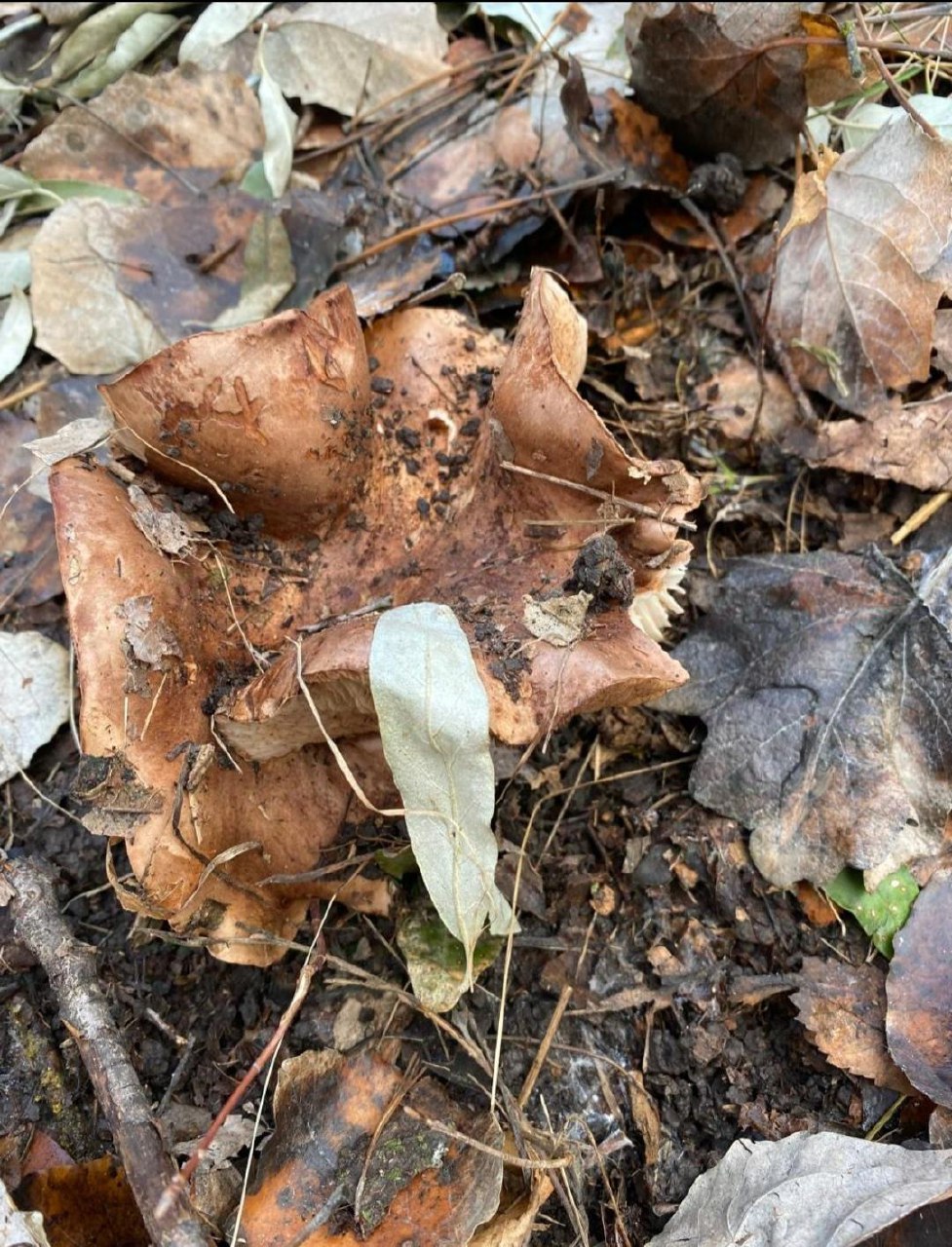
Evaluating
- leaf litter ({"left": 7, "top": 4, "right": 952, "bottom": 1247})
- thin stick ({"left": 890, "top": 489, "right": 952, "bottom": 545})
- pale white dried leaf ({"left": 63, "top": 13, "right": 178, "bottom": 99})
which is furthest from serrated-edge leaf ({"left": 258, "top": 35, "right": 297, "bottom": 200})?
thin stick ({"left": 890, "top": 489, "right": 952, "bottom": 545})

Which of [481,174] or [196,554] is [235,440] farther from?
[481,174]

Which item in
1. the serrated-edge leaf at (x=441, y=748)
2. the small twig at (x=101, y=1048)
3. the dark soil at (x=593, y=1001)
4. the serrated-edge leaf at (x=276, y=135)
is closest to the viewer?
the small twig at (x=101, y=1048)

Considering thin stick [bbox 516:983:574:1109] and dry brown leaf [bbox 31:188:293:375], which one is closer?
thin stick [bbox 516:983:574:1109]

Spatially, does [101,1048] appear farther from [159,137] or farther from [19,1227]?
[159,137]

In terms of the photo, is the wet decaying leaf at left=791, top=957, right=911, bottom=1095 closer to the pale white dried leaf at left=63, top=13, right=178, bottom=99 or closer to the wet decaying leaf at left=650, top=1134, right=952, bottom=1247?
the wet decaying leaf at left=650, top=1134, right=952, bottom=1247

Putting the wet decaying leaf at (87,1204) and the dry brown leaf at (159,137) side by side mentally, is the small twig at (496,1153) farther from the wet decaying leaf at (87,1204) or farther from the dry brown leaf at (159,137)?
the dry brown leaf at (159,137)

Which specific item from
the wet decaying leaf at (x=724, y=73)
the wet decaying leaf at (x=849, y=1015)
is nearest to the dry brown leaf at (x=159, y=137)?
the wet decaying leaf at (x=724, y=73)

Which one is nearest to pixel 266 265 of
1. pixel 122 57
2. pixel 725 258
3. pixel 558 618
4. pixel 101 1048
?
pixel 122 57
